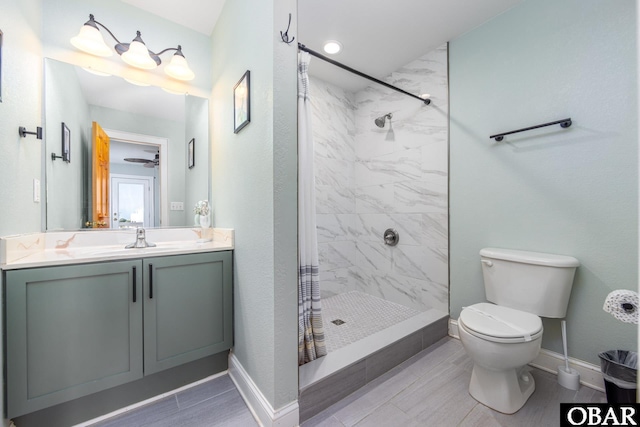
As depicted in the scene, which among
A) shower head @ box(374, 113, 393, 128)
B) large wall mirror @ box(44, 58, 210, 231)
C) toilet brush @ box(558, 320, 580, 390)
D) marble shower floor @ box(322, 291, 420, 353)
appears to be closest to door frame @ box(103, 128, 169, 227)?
large wall mirror @ box(44, 58, 210, 231)

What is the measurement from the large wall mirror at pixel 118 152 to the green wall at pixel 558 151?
86.8 inches

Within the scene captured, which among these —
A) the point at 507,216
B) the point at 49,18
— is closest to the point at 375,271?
the point at 507,216

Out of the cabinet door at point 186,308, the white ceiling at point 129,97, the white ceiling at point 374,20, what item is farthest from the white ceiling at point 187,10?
the cabinet door at point 186,308

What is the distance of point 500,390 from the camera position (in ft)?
4.41

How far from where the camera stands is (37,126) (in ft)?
4.84

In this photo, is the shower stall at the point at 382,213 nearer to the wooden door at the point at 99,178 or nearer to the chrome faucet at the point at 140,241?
the chrome faucet at the point at 140,241

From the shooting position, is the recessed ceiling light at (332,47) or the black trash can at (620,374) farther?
the recessed ceiling light at (332,47)

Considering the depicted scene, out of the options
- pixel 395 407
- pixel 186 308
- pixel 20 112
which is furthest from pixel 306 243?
pixel 20 112

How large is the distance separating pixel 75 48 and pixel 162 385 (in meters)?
2.20

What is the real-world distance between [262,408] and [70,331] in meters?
1.01

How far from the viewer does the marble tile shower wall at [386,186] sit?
227 cm

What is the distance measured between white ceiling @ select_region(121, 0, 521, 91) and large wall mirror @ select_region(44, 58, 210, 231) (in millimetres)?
582

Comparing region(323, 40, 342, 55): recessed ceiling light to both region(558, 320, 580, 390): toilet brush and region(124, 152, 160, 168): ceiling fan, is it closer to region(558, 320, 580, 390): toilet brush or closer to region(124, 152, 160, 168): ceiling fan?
region(124, 152, 160, 168): ceiling fan

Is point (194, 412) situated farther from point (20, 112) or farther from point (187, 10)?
point (187, 10)
